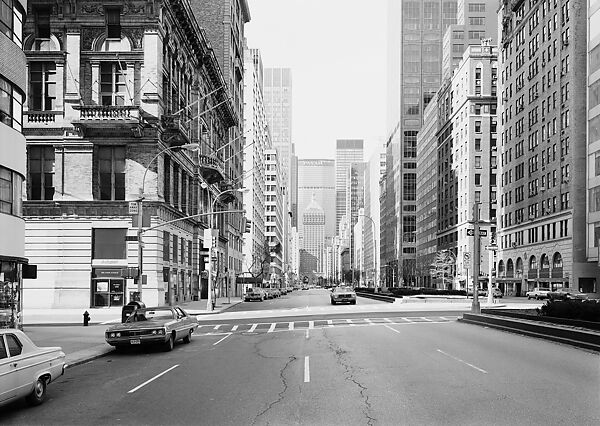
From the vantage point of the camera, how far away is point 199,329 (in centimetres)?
3162

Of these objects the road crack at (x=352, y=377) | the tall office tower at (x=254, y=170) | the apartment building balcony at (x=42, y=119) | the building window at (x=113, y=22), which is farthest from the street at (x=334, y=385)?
the tall office tower at (x=254, y=170)

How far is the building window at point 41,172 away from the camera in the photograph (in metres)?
46.5

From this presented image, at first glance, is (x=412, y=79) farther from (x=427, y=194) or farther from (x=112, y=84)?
(x=112, y=84)

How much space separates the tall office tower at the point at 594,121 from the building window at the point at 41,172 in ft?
147

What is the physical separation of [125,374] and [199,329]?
15.8 meters

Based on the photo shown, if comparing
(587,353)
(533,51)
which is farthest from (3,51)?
(533,51)

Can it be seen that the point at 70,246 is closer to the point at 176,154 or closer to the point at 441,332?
the point at 176,154

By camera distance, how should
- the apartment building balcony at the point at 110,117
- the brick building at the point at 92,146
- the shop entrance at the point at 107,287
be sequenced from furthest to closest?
the shop entrance at the point at 107,287
the brick building at the point at 92,146
the apartment building balcony at the point at 110,117

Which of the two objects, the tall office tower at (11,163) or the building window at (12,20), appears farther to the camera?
the building window at (12,20)

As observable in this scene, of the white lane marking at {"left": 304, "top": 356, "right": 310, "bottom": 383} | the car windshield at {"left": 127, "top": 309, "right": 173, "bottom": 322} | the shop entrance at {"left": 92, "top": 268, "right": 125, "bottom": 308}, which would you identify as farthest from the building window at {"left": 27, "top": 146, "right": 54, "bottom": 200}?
the white lane marking at {"left": 304, "top": 356, "right": 310, "bottom": 383}

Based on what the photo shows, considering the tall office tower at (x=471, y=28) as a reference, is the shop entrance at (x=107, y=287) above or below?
below

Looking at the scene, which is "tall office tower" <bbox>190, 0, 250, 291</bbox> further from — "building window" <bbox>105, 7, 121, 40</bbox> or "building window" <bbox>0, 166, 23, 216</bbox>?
"building window" <bbox>0, 166, 23, 216</bbox>

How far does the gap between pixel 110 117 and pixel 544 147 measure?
63.0 m

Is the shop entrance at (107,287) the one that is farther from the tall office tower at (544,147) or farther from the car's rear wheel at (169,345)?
the tall office tower at (544,147)
